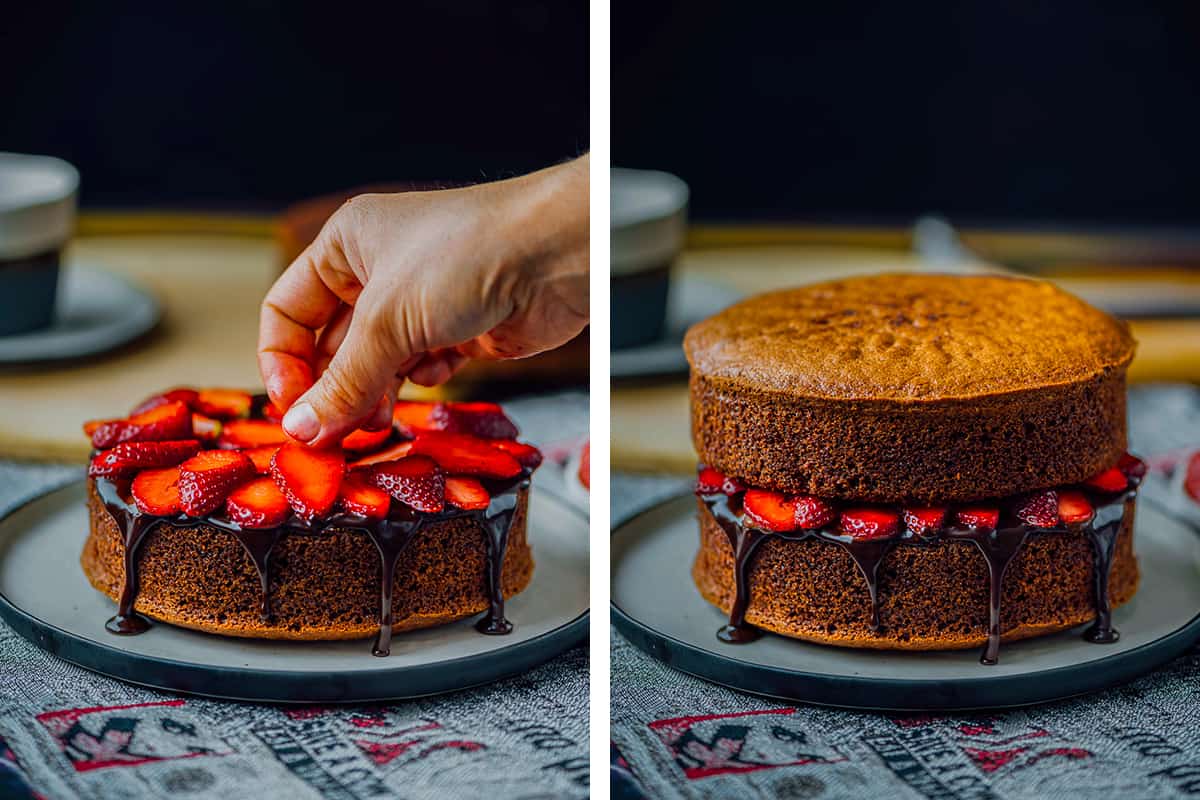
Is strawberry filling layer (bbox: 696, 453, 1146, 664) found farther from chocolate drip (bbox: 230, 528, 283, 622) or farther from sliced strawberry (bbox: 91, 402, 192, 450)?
sliced strawberry (bbox: 91, 402, 192, 450)

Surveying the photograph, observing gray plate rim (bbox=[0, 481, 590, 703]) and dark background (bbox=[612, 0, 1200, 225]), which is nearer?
gray plate rim (bbox=[0, 481, 590, 703])

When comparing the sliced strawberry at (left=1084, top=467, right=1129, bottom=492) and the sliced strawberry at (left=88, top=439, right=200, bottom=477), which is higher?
the sliced strawberry at (left=88, top=439, right=200, bottom=477)

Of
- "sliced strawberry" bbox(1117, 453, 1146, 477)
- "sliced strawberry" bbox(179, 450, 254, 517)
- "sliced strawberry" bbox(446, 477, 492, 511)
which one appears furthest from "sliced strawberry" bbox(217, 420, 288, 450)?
"sliced strawberry" bbox(1117, 453, 1146, 477)

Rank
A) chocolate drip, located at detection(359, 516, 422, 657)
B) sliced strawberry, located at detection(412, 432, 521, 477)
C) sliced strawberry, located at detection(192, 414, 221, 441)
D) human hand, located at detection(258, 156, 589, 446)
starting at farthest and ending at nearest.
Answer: sliced strawberry, located at detection(192, 414, 221, 441)
sliced strawberry, located at detection(412, 432, 521, 477)
chocolate drip, located at detection(359, 516, 422, 657)
human hand, located at detection(258, 156, 589, 446)

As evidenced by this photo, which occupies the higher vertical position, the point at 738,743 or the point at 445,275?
the point at 445,275

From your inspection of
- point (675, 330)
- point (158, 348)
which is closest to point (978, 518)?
point (675, 330)

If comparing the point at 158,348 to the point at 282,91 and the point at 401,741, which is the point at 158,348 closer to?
the point at 282,91

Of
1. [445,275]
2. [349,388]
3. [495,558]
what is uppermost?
[445,275]
